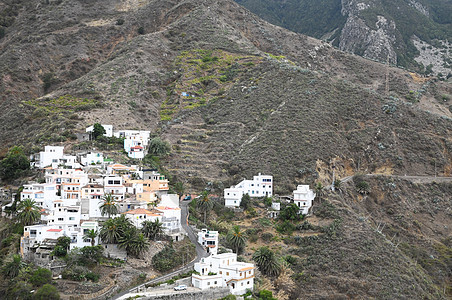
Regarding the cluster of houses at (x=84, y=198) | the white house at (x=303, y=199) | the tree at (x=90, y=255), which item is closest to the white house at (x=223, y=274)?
the cluster of houses at (x=84, y=198)

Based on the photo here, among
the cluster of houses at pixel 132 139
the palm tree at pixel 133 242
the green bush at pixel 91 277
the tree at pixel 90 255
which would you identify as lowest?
the green bush at pixel 91 277

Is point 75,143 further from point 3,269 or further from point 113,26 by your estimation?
point 113,26

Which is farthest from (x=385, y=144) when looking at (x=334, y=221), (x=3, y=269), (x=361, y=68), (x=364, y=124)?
(x=3, y=269)

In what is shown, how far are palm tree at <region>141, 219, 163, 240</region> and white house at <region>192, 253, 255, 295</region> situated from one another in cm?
630

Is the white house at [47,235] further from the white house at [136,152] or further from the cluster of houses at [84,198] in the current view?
the white house at [136,152]

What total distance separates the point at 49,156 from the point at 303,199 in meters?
30.7

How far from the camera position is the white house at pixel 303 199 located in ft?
219

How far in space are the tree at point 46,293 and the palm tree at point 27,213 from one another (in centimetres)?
1042

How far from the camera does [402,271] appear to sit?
6003 cm

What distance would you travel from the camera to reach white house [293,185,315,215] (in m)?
66.8

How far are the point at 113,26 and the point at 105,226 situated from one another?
285 feet

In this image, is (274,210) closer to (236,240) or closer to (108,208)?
(236,240)

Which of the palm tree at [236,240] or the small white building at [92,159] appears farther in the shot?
the small white building at [92,159]

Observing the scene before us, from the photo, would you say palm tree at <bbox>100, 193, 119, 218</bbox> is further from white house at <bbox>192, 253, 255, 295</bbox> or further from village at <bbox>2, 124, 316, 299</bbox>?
white house at <bbox>192, 253, 255, 295</bbox>
